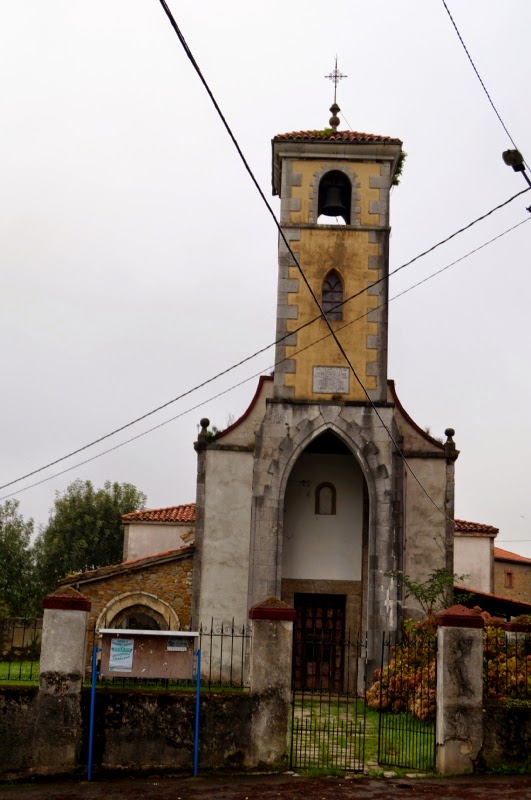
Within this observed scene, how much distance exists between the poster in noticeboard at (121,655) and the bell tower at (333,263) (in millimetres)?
9589

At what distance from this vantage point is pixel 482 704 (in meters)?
12.8

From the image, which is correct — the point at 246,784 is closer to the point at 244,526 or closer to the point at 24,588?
the point at 244,526

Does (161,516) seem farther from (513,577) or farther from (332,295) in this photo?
(513,577)

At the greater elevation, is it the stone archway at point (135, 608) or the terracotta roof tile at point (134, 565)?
the terracotta roof tile at point (134, 565)

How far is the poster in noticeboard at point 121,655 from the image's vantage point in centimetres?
1270

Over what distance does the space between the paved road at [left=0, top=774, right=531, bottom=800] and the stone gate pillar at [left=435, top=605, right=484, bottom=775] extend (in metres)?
0.36

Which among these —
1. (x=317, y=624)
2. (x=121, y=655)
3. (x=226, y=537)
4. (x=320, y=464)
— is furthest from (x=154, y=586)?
(x=121, y=655)

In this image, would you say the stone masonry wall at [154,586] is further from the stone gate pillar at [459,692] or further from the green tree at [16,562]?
the green tree at [16,562]

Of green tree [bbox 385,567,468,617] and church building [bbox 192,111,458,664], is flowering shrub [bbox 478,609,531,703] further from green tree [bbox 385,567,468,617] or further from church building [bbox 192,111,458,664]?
church building [bbox 192,111,458,664]

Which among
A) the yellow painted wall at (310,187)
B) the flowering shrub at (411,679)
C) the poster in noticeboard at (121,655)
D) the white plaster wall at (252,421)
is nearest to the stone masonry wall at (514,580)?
the white plaster wall at (252,421)

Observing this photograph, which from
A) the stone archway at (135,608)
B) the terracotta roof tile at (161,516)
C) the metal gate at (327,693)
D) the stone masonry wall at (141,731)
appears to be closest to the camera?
the stone masonry wall at (141,731)

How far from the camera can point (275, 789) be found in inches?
451

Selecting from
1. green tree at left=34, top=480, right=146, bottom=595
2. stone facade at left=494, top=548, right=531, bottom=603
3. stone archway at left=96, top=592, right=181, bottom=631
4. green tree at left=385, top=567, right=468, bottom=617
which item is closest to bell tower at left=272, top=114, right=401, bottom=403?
green tree at left=385, top=567, right=468, bottom=617

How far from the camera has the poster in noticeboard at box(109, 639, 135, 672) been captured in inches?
500
